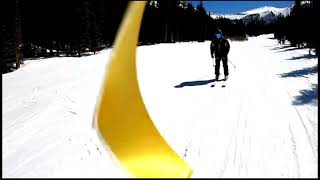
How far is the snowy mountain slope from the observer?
6133 mm

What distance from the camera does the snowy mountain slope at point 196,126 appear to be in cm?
613

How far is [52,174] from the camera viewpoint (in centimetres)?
593

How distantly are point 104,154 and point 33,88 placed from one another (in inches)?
377

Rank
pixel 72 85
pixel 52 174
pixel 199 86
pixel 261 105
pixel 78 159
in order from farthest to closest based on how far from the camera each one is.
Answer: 1. pixel 72 85
2. pixel 199 86
3. pixel 261 105
4. pixel 78 159
5. pixel 52 174

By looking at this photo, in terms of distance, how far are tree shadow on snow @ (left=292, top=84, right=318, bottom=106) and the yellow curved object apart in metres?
5.00

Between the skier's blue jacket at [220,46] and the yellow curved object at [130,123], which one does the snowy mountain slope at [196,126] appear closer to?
the yellow curved object at [130,123]

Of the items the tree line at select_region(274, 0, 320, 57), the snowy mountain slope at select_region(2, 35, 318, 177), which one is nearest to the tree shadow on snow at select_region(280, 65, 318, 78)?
the snowy mountain slope at select_region(2, 35, 318, 177)

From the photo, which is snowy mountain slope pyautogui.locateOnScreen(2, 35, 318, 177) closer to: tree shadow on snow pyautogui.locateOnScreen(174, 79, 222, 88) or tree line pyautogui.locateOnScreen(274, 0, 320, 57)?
tree shadow on snow pyautogui.locateOnScreen(174, 79, 222, 88)

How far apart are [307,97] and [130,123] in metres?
6.38

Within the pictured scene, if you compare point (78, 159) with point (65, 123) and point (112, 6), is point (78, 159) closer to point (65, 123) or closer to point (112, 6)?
point (65, 123)

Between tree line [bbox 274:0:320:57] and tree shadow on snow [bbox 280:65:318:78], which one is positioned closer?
tree shadow on snow [bbox 280:65:318:78]

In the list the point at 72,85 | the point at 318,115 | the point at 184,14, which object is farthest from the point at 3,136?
the point at 184,14

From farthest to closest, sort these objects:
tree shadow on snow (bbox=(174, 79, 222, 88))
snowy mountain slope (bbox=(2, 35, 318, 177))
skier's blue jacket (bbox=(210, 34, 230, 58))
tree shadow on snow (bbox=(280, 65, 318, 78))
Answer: tree shadow on snow (bbox=(280, 65, 318, 78))
tree shadow on snow (bbox=(174, 79, 222, 88))
skier's blue jacket (bbox=(210, 34, 230, 58))
snowy mountain slope (bbox=(2, 35, 318, 177))

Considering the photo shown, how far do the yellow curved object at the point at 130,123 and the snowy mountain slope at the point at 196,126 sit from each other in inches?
11.9
